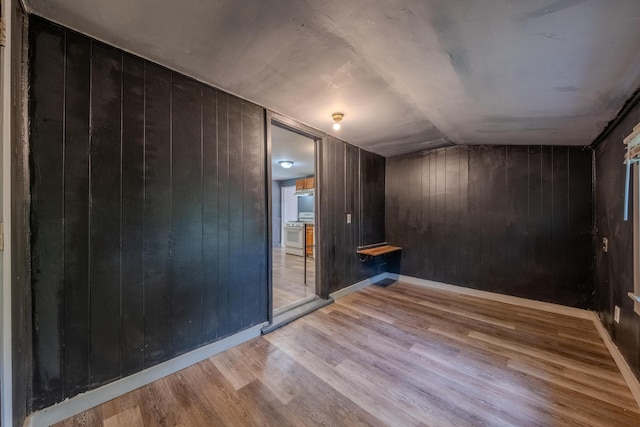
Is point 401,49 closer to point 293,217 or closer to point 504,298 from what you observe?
point 504,298

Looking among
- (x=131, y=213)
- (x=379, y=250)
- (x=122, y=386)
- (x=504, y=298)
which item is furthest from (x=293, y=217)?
(x=122, y=386)

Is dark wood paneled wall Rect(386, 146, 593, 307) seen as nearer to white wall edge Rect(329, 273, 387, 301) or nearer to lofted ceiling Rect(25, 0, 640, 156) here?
white wall edge Rect(329, 273, 387, 301)

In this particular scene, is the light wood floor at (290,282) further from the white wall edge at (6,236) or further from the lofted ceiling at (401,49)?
the lofted ceiling at (401,49)

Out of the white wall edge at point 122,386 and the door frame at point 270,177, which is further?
the door frame at point 270,177

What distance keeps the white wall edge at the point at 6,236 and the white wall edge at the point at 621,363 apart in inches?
137

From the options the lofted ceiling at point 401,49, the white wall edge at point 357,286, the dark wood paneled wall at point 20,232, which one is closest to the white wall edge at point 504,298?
the white wall edge at point 357,286

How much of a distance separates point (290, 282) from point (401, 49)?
11.5 ft

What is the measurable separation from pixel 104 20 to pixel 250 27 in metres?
0.81

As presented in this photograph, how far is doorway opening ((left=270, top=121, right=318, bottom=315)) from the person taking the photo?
3348 mm

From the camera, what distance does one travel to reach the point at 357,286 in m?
3.75

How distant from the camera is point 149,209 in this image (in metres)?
1.70

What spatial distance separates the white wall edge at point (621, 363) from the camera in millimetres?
1594

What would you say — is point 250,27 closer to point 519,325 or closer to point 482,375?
point 482,375

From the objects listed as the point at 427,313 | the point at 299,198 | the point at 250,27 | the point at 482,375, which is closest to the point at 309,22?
the point at 250,27
